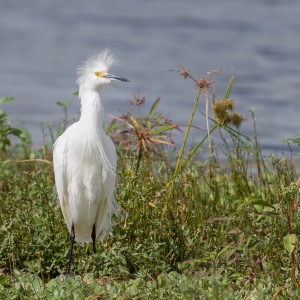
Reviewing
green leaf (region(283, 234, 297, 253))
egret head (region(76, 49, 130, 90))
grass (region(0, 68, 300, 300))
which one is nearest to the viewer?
green leaf (region(283, 234, 297, 253))

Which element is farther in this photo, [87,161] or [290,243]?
[87,161]

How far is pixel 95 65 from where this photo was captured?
477 cm

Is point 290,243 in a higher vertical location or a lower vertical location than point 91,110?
lower

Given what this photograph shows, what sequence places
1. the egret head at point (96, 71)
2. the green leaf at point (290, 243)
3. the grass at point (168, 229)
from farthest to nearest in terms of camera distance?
the egret head at point (96, 71)
the grass at point (168, 229)
the green leaf at point (290, 243)

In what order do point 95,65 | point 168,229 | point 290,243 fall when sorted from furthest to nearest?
1. point 95,65
2. point 168,229
3. point 290,243

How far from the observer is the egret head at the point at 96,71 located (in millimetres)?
4680

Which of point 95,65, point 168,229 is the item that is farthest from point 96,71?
point 168,229

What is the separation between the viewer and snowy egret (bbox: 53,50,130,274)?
15.4ft

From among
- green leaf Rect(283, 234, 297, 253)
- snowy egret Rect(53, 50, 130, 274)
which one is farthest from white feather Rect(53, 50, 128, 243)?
green leaf Rect(283, 234, 297, 253)

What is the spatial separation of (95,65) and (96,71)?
58 millimetres

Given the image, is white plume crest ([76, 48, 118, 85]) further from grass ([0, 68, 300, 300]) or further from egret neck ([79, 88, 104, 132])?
grass ([0, 68, 300, 300])

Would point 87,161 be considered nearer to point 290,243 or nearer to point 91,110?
point 91,110

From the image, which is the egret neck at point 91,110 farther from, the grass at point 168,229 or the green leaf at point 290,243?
the green leaf at point 290,243

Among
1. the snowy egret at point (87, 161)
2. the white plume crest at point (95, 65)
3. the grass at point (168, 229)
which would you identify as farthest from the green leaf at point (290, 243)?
the white plume crest at point (95, 65)
